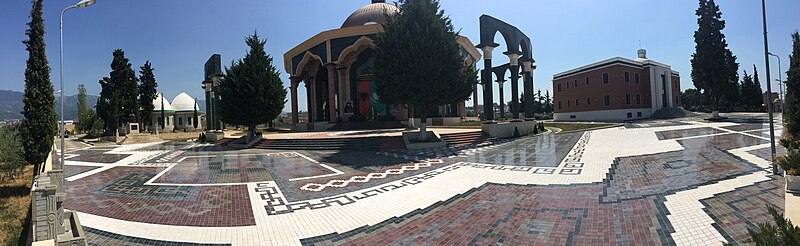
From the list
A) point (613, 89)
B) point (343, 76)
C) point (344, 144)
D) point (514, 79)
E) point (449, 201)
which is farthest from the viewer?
point (613, 89)

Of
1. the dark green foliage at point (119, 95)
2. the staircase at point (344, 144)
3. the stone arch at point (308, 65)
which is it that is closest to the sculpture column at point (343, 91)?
the stone arch at point (308, 65)

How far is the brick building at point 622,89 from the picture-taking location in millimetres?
41156

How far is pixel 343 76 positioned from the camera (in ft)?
96.7

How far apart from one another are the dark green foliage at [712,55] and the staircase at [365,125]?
26.7 meters

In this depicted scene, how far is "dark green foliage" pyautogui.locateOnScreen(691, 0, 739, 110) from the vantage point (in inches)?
1184

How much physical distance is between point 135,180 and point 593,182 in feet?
38.4

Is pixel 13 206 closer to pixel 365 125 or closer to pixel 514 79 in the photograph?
pixel 514 79

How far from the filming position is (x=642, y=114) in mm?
41312

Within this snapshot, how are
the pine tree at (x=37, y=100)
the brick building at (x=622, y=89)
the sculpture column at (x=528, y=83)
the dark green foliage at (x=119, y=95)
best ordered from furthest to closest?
the brick building at (x=622, y=89), the dark green foliage at (x=119, y=95), the sculpture column at (x=528, y=83), the pine tree at (x=37, y=100)

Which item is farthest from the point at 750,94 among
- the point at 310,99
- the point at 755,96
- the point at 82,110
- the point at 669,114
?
the point at 82,110

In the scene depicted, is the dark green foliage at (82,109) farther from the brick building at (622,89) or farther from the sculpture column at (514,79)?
the brick building at (622,89)

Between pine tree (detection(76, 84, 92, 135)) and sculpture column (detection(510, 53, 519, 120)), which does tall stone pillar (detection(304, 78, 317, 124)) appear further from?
pine tree (detection(76, 84, 92, 135))

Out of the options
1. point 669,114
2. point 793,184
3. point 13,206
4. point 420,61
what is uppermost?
A: point 420,61

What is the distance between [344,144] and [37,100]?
35.1 feet
